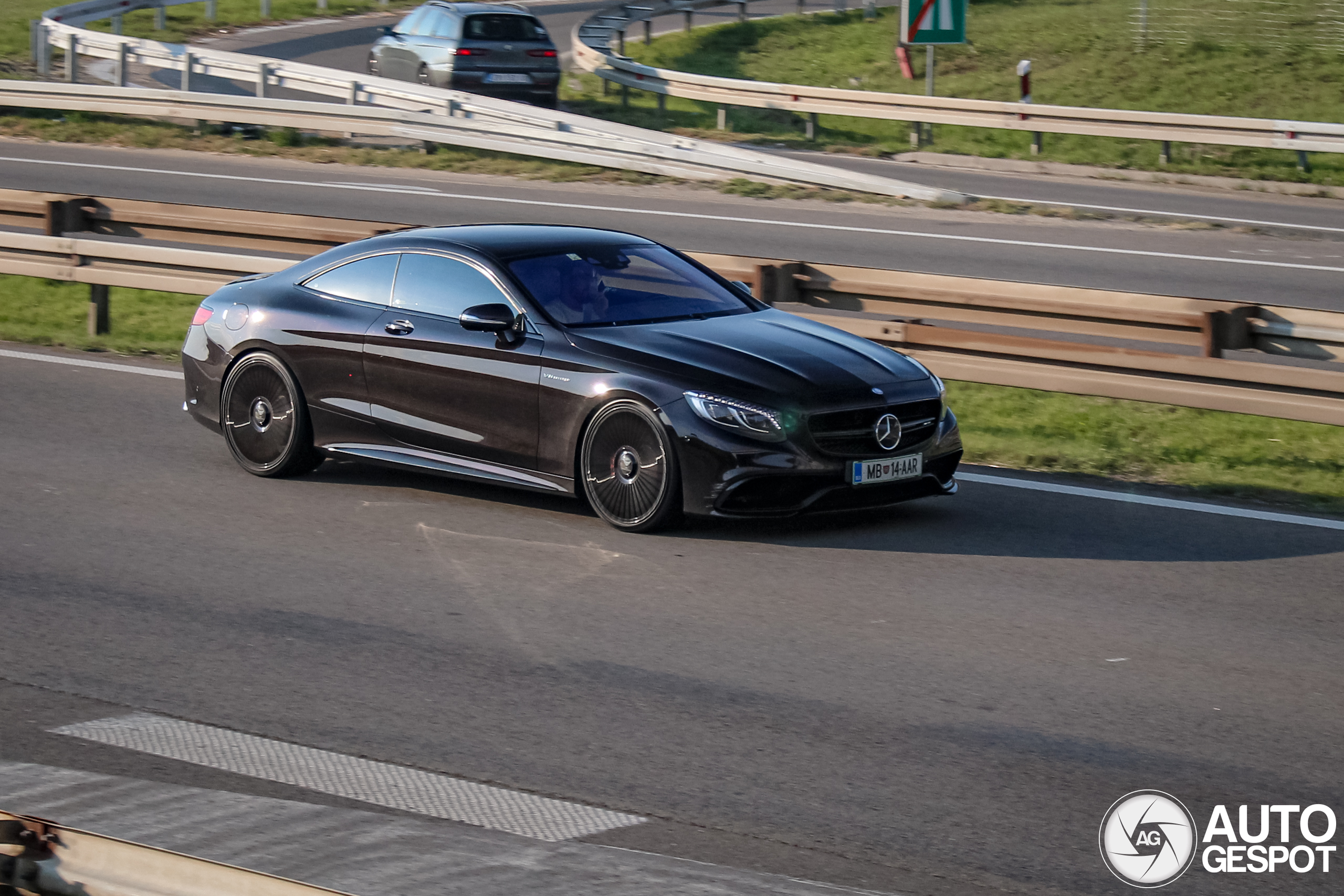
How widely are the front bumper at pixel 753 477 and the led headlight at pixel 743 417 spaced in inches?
1.4

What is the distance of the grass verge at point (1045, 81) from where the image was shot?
26.4 metres

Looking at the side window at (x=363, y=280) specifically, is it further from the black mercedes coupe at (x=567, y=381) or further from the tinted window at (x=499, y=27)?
the tinted window at (x=499, y=27)

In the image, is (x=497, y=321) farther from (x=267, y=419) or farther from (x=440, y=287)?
(x=267, y=419)

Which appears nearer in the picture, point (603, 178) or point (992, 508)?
point (992, 508)

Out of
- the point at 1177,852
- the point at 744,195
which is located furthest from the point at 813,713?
the point at 744,195

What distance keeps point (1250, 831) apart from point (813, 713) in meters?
1.45

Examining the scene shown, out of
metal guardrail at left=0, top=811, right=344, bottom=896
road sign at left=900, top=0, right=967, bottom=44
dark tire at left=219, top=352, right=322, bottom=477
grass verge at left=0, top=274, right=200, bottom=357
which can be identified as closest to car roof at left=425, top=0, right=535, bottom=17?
road sign at left=900, top=0, right=967, bottom=44

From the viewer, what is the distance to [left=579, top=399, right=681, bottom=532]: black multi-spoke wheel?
7934mm

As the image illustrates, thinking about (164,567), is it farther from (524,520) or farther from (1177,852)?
(1177,852)

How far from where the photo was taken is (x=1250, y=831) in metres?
4.71

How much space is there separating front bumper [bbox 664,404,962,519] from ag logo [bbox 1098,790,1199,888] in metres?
3.06

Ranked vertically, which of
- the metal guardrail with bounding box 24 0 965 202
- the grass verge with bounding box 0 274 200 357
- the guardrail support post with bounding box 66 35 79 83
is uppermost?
the guardrail support post with bounding box 66 35 79 83

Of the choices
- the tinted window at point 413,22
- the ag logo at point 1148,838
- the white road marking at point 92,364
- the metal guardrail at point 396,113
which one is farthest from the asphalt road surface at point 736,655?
the tinted window at point 413,22

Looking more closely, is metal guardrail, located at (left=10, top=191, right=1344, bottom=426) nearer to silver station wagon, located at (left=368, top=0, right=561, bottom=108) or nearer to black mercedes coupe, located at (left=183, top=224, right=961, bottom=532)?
black mercedes coupe, located at (left=183, top=224, right=961, bottom=532)
